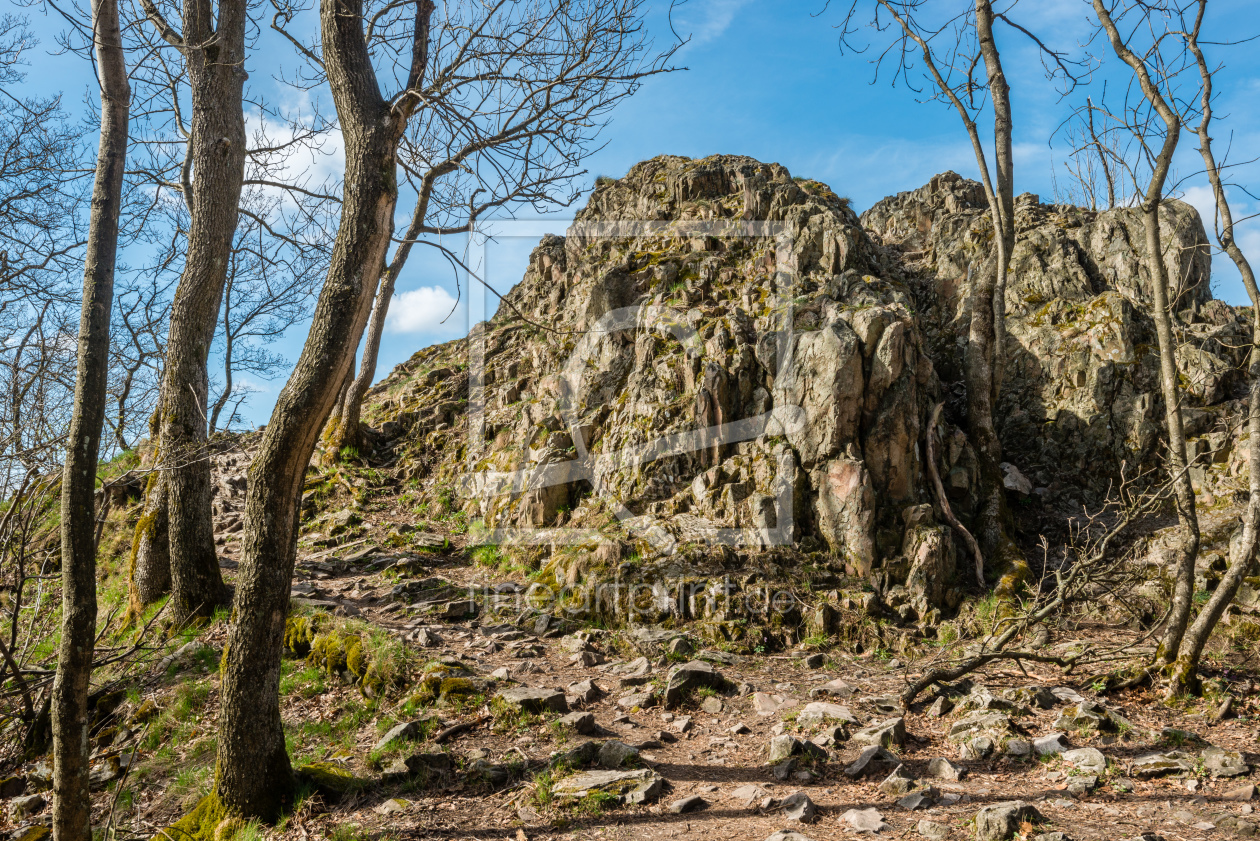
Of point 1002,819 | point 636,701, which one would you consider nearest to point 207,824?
point 636,701

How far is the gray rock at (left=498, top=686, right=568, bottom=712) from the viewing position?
6.29 m

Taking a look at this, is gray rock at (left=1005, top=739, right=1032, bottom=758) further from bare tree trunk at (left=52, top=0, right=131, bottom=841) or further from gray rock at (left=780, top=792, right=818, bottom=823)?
bare tree trunk at (left=52, top=0, right=131, bottom=841)

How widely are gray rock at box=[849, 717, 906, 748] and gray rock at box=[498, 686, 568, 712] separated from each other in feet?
8.71

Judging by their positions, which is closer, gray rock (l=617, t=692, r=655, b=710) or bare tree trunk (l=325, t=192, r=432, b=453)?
gray rock (l=617, t=692, r=655, b=710)

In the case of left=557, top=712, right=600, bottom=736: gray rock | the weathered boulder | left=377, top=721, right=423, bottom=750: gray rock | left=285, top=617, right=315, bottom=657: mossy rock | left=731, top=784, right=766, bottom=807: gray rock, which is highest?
left=285, top=617, right=315, bottom=657: mossy rock

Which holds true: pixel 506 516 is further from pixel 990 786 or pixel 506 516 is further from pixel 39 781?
pixel 990 786

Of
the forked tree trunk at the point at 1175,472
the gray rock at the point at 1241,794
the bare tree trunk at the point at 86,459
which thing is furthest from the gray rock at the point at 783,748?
the bare tree trunk at the point at 86,459

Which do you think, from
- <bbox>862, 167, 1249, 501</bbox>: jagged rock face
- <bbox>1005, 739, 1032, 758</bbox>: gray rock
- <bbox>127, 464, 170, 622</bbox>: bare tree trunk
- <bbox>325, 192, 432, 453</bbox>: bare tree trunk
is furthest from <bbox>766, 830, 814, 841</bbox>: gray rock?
<bbox>325, 192, 432, 453</bbox>: bare tree trunk

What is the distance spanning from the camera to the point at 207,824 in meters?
4.79

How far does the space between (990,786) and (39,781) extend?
8018 millimetres

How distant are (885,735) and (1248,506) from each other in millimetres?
Answer: 4393

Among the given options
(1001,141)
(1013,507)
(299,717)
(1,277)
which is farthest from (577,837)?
(1001,141)

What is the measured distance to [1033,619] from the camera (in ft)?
22.3

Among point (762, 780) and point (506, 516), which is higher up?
point (506, 516)
